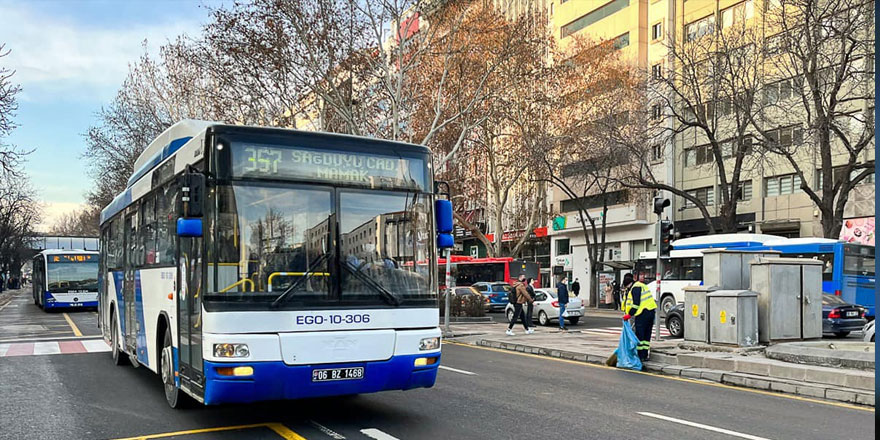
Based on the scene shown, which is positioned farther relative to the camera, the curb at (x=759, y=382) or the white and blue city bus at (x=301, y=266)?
the curb at (x=759, y=382)

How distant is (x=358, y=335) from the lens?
24.5ft

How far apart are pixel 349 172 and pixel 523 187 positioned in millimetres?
40805

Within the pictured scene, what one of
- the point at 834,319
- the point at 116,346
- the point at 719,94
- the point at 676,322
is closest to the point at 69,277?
the point at 116,346

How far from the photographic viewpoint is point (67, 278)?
33031 mm

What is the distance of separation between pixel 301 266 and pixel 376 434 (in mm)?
1783

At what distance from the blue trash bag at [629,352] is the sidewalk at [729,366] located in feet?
0.96

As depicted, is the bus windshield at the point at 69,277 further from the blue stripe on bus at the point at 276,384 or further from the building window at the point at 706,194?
the building window at the point at 706,194

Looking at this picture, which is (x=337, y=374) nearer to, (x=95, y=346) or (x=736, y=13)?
(x=95, y=346)

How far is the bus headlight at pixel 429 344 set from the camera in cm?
790

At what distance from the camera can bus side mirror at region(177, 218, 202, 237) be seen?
7.07 m

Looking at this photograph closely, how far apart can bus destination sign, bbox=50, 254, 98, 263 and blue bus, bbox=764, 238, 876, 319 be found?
94.3ft

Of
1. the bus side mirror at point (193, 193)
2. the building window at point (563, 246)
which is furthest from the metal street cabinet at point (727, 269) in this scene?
the building window at point (563, 246)

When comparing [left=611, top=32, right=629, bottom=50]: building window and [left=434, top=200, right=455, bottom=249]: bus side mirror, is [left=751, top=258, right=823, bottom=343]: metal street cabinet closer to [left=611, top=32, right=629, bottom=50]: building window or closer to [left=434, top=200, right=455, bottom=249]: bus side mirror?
[left=434, top=200, right=455, bottom=249]: bus side mirror

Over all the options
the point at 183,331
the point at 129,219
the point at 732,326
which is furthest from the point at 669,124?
the point at 183,331
